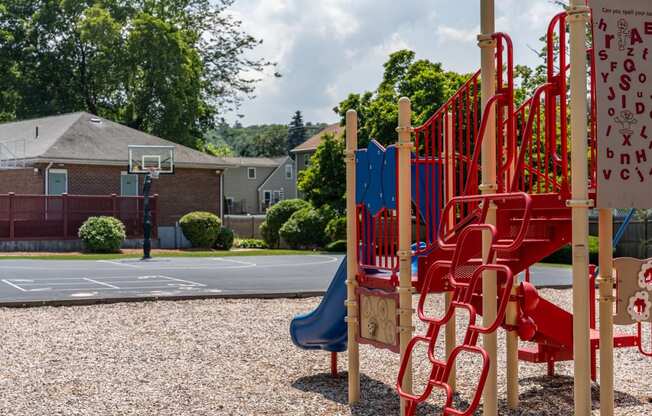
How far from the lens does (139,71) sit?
1922 inches

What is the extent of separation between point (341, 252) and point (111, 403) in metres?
27.5

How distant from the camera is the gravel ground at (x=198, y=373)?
7.60 meters

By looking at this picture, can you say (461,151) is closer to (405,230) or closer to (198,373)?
(405,230)

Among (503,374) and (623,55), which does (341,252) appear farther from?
(623,55)

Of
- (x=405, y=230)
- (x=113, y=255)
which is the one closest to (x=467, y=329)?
(x=405, y=230)

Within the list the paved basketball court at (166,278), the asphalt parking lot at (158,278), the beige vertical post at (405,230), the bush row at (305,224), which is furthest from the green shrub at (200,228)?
the beige vertical post at (405,230)

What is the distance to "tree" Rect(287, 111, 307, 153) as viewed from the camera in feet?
439

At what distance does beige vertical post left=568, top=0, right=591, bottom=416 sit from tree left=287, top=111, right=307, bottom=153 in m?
126

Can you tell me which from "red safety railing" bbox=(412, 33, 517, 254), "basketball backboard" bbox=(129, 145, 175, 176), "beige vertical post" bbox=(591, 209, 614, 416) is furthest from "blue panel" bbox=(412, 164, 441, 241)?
"basketball backboard" bbox=(129, 145, 175, 176)

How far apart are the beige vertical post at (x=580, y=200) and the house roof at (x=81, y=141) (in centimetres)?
3425

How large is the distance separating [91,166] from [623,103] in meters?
35.5

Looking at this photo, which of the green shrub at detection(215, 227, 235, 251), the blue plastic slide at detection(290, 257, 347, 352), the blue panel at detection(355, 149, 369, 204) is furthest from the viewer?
the green shrub at detection(215, 227, 235, 251)

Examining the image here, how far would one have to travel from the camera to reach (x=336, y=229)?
118 feet

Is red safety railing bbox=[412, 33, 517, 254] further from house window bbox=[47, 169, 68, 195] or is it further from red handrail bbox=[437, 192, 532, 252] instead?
house window bbox=[47, 169, 68, 195]
